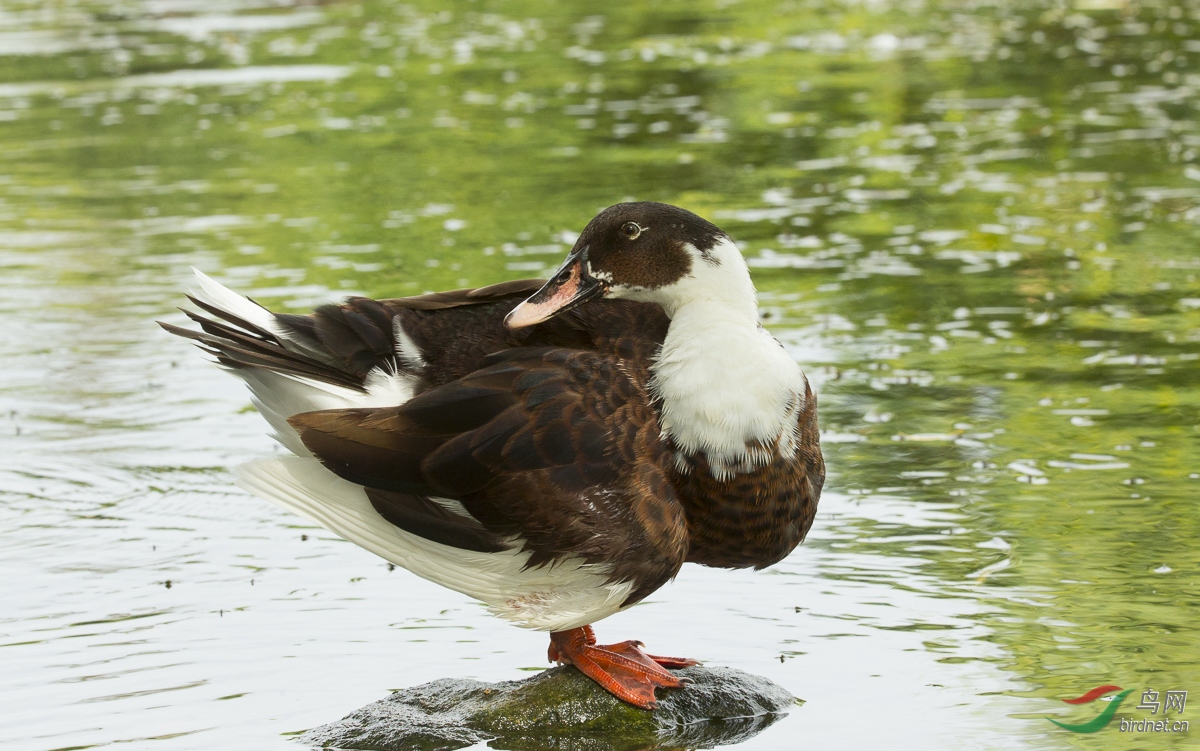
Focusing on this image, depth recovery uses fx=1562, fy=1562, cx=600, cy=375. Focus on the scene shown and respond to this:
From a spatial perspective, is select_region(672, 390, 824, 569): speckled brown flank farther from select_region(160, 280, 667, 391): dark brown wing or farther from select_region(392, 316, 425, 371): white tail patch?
select_region(392, 316, 425, 371): white tail patch

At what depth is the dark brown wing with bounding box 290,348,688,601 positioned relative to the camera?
5.35 metres

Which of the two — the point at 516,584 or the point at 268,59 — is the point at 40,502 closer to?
the point at 516,584

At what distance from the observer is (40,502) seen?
8.25 meters

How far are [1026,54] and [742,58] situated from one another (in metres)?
4.08

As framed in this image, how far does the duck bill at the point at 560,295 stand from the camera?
5.54 m

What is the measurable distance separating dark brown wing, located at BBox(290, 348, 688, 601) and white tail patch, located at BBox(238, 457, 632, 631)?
0.09 metres

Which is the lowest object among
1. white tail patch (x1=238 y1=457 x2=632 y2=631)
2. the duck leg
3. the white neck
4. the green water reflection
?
A: the green water reflection

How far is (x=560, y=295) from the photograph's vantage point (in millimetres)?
5605

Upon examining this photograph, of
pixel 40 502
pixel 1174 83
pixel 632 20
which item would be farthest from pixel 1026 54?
pixel 40 502

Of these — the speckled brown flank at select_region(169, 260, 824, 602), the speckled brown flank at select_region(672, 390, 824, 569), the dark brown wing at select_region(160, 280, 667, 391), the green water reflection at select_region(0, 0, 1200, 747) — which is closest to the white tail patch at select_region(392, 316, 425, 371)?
the dark brown wing at select_region(160, 280, 667, 391)

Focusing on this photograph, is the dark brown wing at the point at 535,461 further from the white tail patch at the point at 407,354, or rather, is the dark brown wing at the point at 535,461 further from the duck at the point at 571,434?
the white tail patch at the point at 407,354

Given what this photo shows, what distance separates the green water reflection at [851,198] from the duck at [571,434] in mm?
1407
